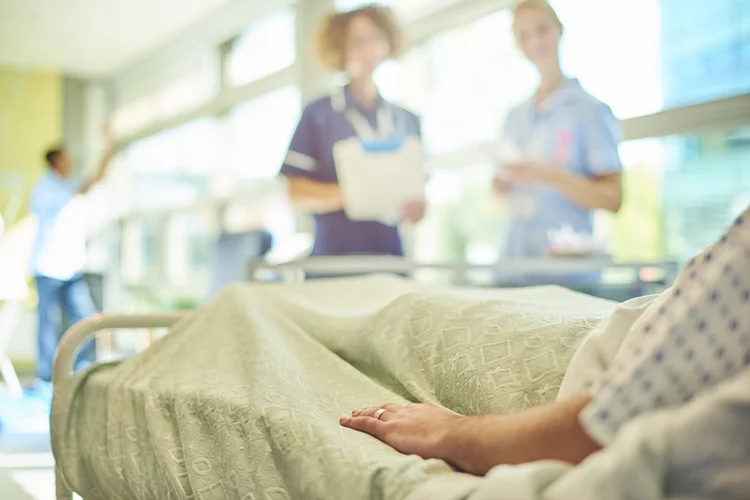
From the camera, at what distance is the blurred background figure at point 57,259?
212 inches

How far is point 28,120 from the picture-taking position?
7.48 m

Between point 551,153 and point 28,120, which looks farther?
point 28,120

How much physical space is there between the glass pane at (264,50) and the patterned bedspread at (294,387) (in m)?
3.75

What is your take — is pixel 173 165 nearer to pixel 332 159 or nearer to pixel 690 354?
pixel 332 159

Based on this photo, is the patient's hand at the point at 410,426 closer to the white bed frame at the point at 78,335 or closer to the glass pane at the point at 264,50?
the white bed frame at the point at 78,335

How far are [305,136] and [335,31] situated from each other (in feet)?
1.55

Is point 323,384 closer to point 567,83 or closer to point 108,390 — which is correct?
point 108,390

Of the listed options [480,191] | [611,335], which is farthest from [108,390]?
[480,191]

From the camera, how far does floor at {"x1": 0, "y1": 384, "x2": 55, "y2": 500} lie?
2426 millimetres

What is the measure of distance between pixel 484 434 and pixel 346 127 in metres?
2.07

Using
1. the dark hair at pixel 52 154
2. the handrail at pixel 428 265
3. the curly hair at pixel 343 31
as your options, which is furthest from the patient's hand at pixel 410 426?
the dark hair at pixel 52 154

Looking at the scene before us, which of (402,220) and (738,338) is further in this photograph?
(402,220)

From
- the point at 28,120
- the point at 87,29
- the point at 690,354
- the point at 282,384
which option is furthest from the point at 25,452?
the point at 28,120

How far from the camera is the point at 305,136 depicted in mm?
2910
